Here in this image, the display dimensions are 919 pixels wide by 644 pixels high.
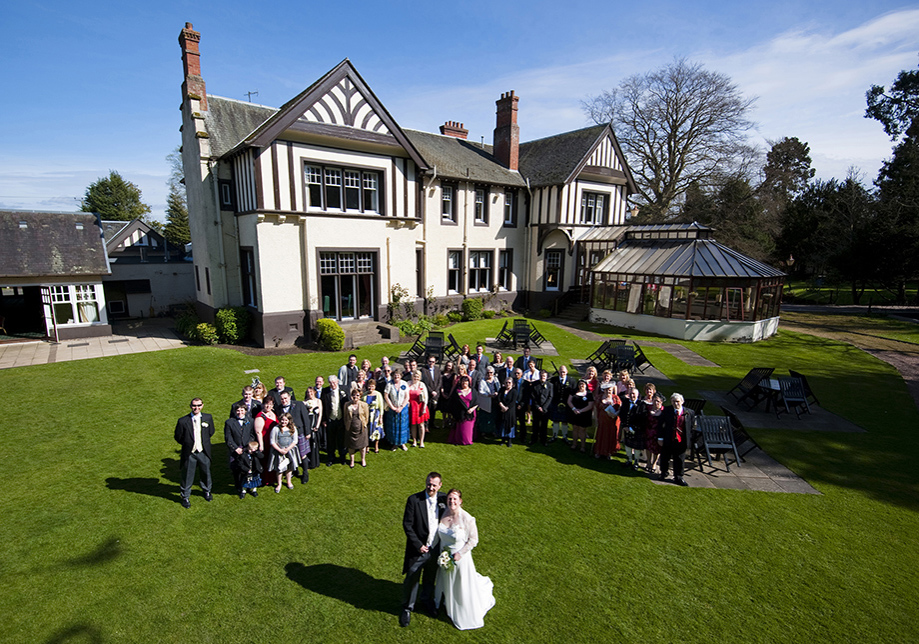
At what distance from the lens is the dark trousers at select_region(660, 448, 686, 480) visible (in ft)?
27.7

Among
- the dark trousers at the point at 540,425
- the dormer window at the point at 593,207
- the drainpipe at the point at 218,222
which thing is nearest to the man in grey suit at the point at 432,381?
the dark trousers at the point at 540,425

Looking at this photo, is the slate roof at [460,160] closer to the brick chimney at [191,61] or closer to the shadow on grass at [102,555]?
the brick chimney at [191,61]

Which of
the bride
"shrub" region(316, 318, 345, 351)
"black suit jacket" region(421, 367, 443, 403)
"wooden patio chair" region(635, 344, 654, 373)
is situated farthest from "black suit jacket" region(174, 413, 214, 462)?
"wooden patio chair" region(635, 344, 654, 373)

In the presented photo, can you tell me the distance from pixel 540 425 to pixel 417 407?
272 centimetres

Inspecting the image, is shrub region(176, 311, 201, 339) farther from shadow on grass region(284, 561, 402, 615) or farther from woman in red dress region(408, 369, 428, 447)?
shadow on grass region(284, 561, 402, 615)

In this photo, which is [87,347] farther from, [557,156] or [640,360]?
[557,156]

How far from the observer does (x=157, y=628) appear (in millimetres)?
5043

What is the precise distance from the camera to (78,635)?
4.89 metres

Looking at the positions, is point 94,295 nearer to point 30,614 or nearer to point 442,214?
point 442,214

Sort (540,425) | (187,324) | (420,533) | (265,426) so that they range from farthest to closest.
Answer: (187,324) < (540,425) < (265,426) < (420,533)

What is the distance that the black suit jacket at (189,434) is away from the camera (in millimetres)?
7285

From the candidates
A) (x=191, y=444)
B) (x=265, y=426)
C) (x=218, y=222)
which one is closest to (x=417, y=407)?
(x=265, y=426)

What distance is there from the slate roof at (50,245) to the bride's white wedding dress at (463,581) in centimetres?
2076

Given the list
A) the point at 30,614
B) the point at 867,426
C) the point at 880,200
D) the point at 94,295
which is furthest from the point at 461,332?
the point at 880,200
